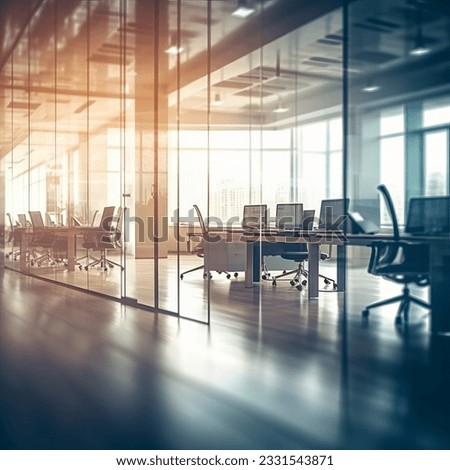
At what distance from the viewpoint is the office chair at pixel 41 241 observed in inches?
321

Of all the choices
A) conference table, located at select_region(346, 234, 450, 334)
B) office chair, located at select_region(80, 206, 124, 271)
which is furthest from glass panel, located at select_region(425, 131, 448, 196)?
office chair, located at select_region(80, 206, 124, 271)

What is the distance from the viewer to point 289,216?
7605 millimetres

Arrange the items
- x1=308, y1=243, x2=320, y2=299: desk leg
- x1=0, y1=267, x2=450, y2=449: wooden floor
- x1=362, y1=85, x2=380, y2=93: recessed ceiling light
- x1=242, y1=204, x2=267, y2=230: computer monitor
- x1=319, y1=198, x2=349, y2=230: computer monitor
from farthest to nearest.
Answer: x1=362, y1=85, x2=380, y2=93: recessed ceiling light, x1=242, y1=204, x2=267, y2=230: computer monitor, x1=319, y1=198, x2=349, y2=230: computer monitor, x1=308, y1=243, x2=320, y2=299: desk leg, x1=0, y1=267, x2=450, y2=449: wooden floor

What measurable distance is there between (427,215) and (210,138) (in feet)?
9.00

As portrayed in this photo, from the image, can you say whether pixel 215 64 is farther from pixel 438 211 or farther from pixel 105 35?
pixel 438 211

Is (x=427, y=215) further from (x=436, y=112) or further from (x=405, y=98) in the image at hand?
(x=405, y=98)

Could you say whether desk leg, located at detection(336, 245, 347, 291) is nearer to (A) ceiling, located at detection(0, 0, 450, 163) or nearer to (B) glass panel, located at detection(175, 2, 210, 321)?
(B) glass panel, located at detection(175, 2, 210, 321)

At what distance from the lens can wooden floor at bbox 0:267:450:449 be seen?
2.17 meters

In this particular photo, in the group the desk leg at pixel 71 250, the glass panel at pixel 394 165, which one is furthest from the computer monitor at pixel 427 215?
the desk leg at pixel 71 250

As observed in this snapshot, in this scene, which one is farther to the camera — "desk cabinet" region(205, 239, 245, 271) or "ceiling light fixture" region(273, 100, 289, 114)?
"ceiling light fixture" region(273, 100, 289, 114)

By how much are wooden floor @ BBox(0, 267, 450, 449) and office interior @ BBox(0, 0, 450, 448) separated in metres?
0.03

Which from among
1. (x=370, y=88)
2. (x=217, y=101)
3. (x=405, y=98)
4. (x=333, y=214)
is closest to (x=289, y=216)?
(x=333, y=214)

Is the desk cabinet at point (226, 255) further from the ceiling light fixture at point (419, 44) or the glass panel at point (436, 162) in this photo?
the ceiling light fixture at point (419, 44)
